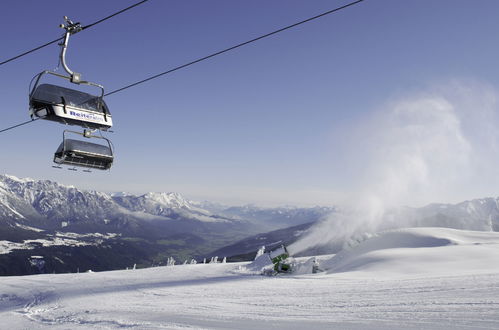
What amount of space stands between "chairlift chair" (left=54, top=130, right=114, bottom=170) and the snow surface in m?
7.22

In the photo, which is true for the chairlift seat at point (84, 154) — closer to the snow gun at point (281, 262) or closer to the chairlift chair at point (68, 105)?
the chairlift chair at point (68, 105)

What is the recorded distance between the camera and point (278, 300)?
19.6 meters

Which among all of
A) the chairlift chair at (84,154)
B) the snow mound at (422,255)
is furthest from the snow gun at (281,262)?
the chairlift chair at (84,154)

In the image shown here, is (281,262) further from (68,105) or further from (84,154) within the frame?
(68,105)

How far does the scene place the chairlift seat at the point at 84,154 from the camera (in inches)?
620

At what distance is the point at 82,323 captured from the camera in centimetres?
1722

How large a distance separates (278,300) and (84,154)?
40.4ft

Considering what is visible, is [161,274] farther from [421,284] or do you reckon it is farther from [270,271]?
[421,284]

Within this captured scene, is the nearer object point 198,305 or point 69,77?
point 69,77

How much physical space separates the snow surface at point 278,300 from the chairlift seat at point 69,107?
29.1ft

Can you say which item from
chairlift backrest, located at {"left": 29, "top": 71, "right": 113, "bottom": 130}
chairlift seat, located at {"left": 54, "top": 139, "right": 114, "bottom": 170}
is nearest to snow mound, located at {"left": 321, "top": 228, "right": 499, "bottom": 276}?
chairlift seat, located at {"left": 54, "top": 139, "right": 114, "bottom": 170}

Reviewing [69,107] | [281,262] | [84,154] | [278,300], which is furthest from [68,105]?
[281,262]

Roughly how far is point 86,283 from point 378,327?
28.4 meters

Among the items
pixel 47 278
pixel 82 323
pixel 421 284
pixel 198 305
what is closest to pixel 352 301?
pixel 421 284
